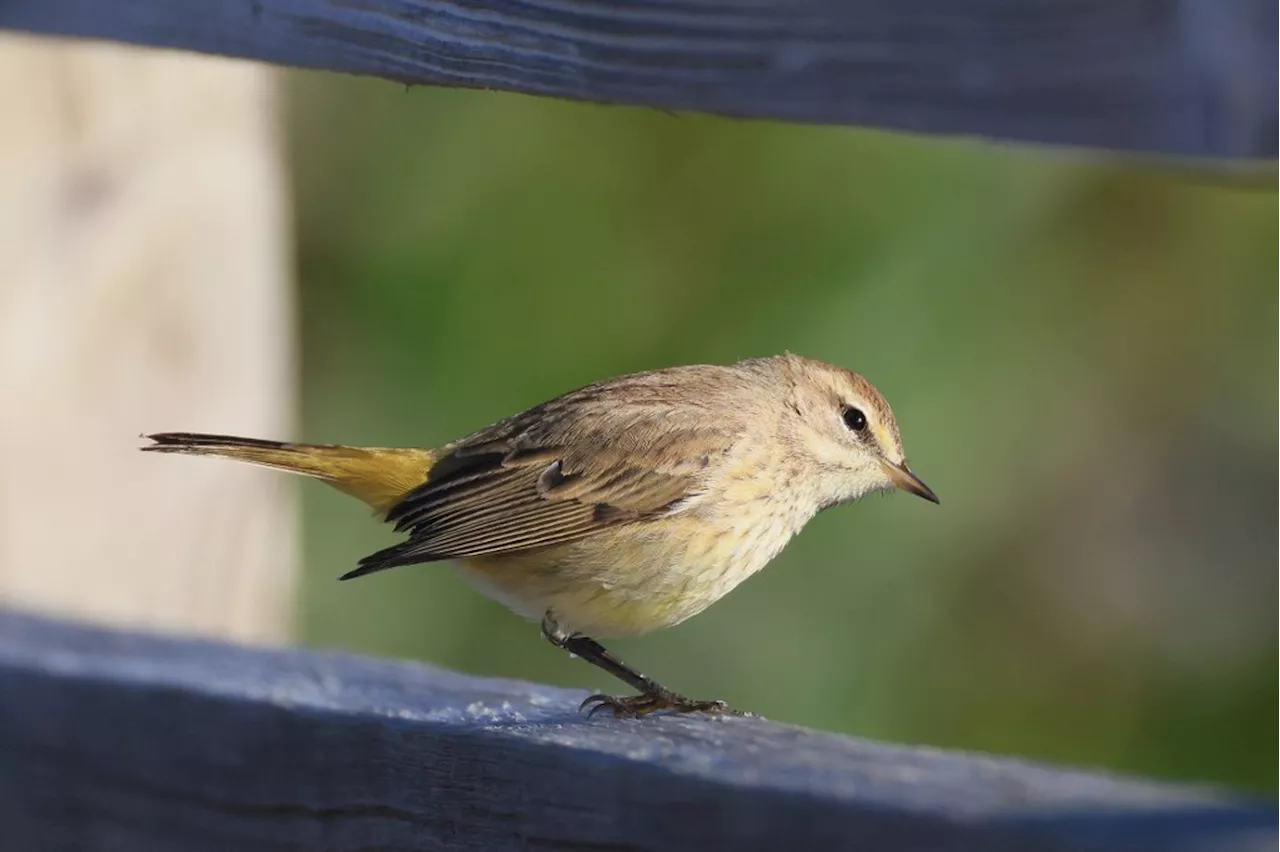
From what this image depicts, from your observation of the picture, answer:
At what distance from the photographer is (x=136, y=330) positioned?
3.31 meters

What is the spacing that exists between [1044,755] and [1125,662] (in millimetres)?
438

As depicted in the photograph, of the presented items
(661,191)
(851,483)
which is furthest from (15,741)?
(661,191)

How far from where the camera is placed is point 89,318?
3197 millimetres

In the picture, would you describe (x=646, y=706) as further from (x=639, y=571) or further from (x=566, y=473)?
(x=566, y=473)

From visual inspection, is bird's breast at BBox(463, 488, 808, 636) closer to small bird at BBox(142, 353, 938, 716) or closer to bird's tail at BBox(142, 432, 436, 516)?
small bird at BBox(142, 353, 938, 716)

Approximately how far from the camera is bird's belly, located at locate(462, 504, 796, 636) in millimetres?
3219

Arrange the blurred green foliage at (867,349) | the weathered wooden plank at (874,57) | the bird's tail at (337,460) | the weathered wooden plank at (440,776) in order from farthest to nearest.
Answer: the blurred green foliage at (867,349) < the bird's tail at (337,460) < the weathered wooden plank at (440,776) < the weathered wooden plank at (874,57)

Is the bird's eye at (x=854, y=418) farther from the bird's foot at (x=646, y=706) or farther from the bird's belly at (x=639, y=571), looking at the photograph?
the bird's foot at (x=646, y=706)

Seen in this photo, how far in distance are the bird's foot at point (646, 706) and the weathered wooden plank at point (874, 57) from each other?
2.93 feet

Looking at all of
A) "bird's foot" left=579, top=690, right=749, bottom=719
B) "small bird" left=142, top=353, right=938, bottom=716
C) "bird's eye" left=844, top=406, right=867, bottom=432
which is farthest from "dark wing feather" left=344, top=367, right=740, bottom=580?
"bird's foot" left=579, top=690, right=749, bottom=719

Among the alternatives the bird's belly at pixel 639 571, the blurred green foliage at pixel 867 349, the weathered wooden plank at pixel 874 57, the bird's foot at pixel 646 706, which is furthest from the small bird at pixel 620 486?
the weathered wooden plank at pixel 874 57

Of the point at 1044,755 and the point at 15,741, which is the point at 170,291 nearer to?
the point at 15,741

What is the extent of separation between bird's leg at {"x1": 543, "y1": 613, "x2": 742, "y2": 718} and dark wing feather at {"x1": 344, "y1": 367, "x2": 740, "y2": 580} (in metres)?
0.22

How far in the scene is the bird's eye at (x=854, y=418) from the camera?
3.77m
